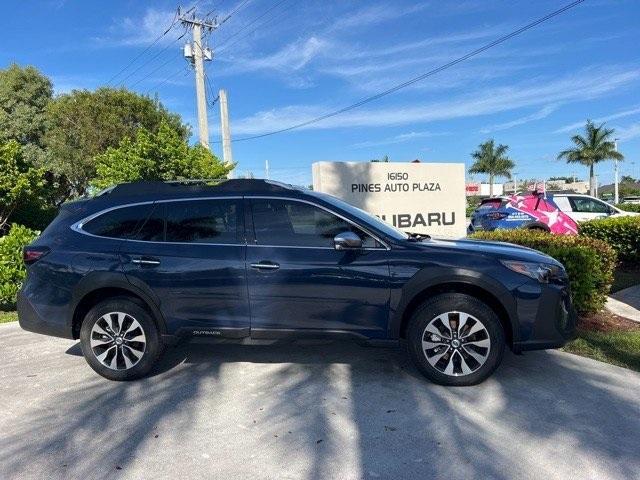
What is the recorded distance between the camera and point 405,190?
10477mm

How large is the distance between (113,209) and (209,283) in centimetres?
118

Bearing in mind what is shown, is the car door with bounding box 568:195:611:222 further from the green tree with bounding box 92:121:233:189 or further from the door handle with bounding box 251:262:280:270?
the door handle with bounding box 251:262:280:270

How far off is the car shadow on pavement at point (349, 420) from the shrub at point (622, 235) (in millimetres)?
6438

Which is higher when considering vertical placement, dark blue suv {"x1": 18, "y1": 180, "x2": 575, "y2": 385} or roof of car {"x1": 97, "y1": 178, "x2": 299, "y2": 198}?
roof of car {"x1": 97, "y1": 178, "x2": 299, "y2": 198}

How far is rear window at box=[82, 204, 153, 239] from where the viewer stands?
4.52 metres

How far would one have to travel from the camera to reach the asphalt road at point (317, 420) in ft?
10.1

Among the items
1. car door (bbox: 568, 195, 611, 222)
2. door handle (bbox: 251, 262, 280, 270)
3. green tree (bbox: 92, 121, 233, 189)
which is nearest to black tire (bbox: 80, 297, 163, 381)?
door handle (bbox: 251, 262, 280, 270)

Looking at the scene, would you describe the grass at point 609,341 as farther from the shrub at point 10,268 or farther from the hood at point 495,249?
the shrub at point 10,268

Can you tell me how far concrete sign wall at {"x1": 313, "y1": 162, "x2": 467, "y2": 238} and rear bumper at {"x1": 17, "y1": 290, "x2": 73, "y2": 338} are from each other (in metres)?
5.70

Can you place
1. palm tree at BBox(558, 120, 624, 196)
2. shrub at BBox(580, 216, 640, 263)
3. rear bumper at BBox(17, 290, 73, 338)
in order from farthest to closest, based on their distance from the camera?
palm tree at BBox(558, 120, 624, 196)
shrub at BBox(580, 216, 640, 263)
rear bumper at BBox(17, 290, 73, 338)

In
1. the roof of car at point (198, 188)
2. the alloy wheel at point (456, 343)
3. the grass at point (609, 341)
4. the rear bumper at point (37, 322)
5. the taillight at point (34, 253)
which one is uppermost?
the roof of car at point (198, 188)

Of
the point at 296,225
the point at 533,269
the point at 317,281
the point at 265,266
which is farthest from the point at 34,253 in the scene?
the point at 533,269

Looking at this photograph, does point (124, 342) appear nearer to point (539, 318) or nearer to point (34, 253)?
point (34, 253)

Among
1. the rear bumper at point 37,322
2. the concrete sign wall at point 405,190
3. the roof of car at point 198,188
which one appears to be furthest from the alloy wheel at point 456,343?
the concrete sign wall at point 405,190
